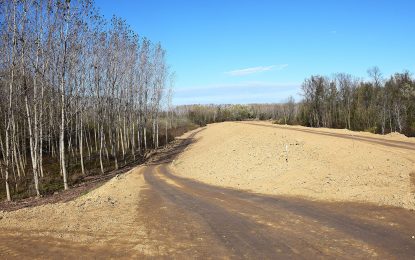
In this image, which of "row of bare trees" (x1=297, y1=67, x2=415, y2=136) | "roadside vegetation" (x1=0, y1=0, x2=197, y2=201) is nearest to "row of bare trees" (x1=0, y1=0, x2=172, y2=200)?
"roadside vegetation" (x1=0, y1=0, x2=197, y2=201)

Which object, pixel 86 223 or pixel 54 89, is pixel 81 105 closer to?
pixel 54 89

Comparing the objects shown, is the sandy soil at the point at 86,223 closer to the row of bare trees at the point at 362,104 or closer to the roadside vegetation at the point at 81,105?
the roadside vegetation at the point at 81,105

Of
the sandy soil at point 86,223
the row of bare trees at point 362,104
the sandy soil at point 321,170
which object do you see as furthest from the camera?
the row of bare trees at point 362,104

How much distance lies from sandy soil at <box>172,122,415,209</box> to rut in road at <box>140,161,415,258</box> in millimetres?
1734

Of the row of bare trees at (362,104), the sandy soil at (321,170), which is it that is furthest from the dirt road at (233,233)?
the row of bare trees at (362,104)

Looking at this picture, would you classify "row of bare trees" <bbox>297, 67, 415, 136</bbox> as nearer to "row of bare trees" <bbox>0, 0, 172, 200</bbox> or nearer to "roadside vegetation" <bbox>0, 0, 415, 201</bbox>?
"roadside vegetation" <bbox>0, 0, 415, 201</bbox>

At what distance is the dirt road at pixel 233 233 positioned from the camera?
366 inches

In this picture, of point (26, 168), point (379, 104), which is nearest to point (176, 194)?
point (26, 168)

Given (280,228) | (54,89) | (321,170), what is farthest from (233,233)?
(54,89)

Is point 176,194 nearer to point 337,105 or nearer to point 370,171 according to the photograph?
point 370,171

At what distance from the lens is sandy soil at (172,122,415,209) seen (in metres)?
15.8

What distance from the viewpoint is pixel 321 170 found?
20328 millimetres

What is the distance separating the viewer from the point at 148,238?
1077cm

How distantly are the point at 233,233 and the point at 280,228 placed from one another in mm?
1447
